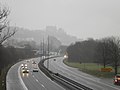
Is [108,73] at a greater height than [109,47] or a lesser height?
lesser

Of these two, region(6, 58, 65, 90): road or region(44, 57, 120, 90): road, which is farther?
region(44, 57, 120, 90): road

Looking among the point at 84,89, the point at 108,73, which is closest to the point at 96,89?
the point at 84,89

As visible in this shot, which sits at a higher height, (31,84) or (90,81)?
(31,84)

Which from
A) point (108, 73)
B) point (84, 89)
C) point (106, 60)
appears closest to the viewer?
point (84, 89)

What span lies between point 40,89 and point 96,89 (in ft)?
22.6

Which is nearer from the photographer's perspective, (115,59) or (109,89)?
(109,89)

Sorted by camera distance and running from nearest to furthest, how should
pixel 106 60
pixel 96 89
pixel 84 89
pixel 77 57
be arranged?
pixel 84 89, pixel 96 89, pixel 106 60, pixel 77 57

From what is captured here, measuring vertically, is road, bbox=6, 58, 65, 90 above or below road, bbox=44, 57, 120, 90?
above

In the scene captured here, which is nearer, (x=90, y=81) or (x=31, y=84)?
(x=31, y=84)

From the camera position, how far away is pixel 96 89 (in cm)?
4062

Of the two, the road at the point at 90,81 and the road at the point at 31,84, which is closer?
the road at the point at 31,84

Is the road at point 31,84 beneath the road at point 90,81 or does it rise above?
above

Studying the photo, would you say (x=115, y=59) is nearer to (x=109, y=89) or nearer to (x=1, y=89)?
(x=109, y=89)

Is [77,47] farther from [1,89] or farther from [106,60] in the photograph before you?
[1,89]
